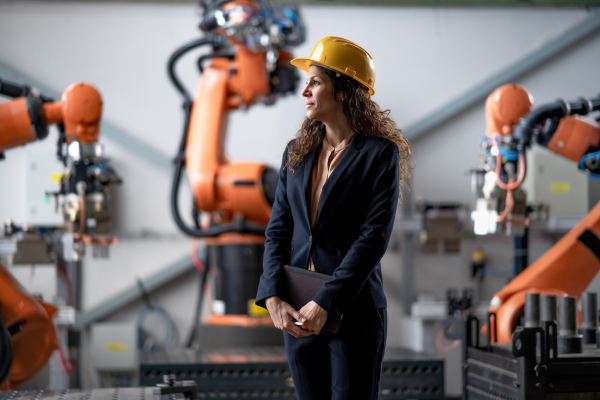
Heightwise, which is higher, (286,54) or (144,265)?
(286,54)

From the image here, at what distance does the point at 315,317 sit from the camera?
184 centimetres

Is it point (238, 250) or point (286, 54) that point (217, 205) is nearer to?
point (238, 250)

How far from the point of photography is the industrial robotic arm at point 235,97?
395 cm

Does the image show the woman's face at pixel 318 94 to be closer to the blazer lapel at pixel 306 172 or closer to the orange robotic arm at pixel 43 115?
the blazer lapel at pixel 306 172

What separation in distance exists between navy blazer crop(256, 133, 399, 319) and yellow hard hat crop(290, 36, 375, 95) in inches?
6.7

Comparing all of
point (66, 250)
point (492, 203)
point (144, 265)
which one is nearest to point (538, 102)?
point (492, 203)

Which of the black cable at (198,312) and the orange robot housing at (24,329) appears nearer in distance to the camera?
the orange robot housing at (24,329)

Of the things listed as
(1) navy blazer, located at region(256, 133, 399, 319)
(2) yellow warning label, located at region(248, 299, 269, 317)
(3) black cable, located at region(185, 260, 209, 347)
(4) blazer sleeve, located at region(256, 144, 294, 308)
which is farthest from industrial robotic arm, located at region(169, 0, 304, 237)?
(1) navy blazer, located at region(256, 133, 399, 319)

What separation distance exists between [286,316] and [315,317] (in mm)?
89

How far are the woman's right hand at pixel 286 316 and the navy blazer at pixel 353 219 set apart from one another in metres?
0.03

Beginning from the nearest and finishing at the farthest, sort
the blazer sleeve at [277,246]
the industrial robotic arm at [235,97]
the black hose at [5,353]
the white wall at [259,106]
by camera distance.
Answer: the blazer sleeve at [277,246]
the black hose at [5,353]
the industrial robotic arm at [235,97]
the white wall at [259,106]

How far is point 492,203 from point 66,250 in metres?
1.95

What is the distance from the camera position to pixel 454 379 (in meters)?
5.26

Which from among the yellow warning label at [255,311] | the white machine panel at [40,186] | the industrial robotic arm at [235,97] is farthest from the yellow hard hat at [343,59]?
the white machine panel at [40,186]
